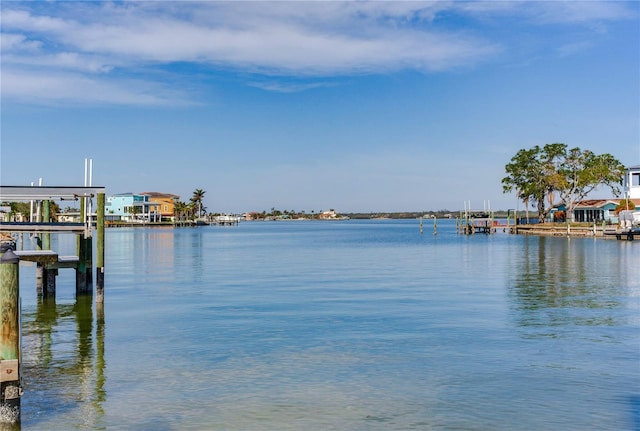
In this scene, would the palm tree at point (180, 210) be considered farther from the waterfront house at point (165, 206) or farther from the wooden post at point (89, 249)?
the wooden post at point (89, 249)

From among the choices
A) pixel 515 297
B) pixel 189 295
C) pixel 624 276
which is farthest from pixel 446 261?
pixel 189 295

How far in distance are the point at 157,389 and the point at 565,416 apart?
24.9 feet

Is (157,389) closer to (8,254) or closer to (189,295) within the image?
(8,254)

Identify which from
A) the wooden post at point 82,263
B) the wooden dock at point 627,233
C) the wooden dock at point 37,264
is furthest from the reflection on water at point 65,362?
the wooden dock at point 627,233

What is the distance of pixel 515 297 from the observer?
2592 cm

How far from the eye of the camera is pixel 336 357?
15336 mm

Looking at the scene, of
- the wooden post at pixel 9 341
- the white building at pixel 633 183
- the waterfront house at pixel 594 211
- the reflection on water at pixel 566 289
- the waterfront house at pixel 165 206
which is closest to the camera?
the wooden post at pixel 9 341

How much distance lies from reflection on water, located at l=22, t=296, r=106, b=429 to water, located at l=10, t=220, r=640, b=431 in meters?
0.05

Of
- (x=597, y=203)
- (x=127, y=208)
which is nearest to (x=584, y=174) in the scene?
(x=597, y=203)

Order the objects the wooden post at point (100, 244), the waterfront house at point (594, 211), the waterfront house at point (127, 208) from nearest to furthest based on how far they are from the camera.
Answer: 1. the wooden post at point (100, 244)
2. the waterfront house at point (594, 211)
3. the waterfront house at point (127, 208)

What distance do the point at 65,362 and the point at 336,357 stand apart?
6.26 meters

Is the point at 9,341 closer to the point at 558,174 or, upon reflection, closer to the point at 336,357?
the point at 336,357

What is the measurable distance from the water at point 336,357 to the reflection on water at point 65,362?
5 cm

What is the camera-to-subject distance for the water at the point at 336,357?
11156 millimetres
